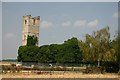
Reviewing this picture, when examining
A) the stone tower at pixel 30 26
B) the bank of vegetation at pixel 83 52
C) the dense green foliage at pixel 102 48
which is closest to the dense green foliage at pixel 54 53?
the bank of vegetation at pixel 83 52

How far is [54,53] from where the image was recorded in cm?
5669

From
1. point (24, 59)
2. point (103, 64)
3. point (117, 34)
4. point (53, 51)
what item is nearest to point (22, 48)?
point (24, 59)

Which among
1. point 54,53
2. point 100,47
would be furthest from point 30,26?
point 100,47

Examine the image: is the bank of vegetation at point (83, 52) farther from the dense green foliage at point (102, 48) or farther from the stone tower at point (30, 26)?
the stone tower at point (30, 26)

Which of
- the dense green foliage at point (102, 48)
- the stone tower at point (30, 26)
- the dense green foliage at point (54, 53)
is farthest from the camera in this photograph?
the stone tower at point (30, 26)

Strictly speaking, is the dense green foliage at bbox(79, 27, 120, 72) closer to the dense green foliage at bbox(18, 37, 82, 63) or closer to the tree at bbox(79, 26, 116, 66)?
the tree at bbox(79, 26, 116, 66)

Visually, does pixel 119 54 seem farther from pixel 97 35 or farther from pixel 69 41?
pixel 69 41

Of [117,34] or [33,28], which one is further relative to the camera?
[33,28]

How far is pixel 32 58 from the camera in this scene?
5672 centimetres

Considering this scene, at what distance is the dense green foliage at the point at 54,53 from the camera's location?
54.3 metres

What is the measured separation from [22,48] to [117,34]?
32484 mm

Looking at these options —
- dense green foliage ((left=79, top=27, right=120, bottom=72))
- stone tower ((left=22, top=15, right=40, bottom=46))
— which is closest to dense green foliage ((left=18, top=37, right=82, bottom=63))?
stone tower ((left=22, top=15, right=40, bottom=46))

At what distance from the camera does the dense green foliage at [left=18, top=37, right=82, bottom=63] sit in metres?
54.3

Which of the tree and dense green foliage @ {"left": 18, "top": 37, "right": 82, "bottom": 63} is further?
dense green foliage @ {"left": 18, "top": 37, "right": 82, "bottom": 63}
